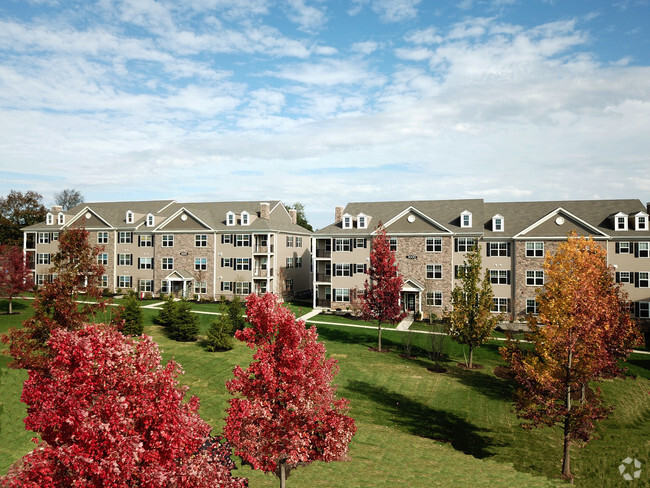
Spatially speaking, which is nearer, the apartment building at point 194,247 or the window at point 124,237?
the apartment building at point 194,247

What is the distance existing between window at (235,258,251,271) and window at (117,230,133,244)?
15.7 m

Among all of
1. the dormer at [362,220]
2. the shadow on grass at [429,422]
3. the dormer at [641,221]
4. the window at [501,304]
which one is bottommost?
the shadow on grass at [429,422]

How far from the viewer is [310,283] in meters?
65.8

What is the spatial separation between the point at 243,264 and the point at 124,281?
17.2m

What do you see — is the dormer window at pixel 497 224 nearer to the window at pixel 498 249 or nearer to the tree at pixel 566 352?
the window at pixel 498 249

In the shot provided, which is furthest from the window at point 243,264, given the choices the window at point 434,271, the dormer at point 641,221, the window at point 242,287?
the dormer at point 641,221

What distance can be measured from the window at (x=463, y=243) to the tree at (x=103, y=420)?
138ft

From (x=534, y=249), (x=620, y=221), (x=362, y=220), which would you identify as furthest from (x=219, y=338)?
(x=620, y=221)

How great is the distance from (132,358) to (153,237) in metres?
52.7

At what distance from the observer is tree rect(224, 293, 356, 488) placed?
39.0 ft

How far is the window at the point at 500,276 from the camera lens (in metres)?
46.6

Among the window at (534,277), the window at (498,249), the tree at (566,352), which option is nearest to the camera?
the tree at (566,352)

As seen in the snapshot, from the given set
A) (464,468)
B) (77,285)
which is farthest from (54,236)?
(464,468)

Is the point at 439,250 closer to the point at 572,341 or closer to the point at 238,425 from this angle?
the point at 572,341
